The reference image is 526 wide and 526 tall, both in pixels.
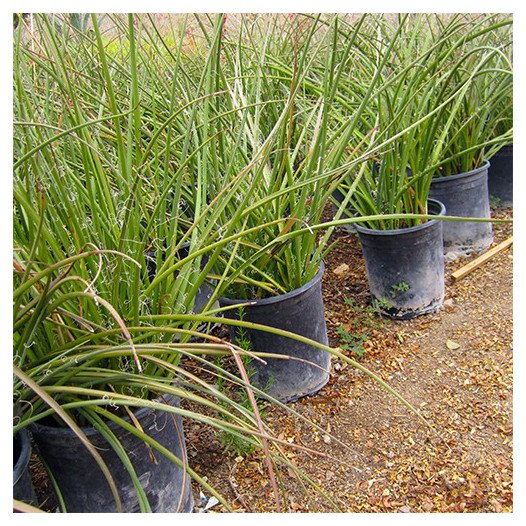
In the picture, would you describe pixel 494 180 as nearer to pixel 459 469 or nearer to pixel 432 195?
pixel 432 195

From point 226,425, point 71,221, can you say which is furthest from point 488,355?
point 71,221

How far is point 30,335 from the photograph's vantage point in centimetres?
82

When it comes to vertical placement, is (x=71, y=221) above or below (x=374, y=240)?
above

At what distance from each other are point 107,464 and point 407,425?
73 cm

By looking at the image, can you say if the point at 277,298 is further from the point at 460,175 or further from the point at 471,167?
the point at 471,167

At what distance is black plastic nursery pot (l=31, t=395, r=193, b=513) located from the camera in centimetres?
92

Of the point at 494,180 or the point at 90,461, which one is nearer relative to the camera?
the point at 90,461

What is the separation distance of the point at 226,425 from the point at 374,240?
105cm

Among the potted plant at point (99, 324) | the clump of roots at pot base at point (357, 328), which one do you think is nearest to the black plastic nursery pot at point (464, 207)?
the clump of roots at pot base at point (357, 328)

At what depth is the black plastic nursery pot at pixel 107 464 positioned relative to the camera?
0.92m

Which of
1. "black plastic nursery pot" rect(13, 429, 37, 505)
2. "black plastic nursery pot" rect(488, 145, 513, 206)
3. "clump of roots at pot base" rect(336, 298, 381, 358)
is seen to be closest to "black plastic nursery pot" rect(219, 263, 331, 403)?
"clump of roots at pot base" rect(336, 298, 381, 358)

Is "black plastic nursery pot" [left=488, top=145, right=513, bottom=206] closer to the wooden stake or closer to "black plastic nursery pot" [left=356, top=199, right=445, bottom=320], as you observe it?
the wooden stake

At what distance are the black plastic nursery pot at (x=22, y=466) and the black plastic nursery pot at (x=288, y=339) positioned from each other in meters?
0.56

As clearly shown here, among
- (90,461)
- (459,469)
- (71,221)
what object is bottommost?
(459,469)
